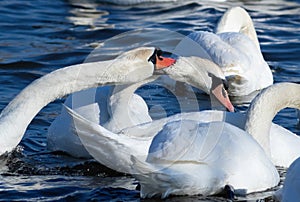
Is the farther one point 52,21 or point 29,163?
point 52,21

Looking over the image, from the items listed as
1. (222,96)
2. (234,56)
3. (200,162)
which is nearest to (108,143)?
(200,162)

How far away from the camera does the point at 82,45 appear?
527 inches

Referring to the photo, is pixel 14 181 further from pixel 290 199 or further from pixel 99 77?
pixel 290 199

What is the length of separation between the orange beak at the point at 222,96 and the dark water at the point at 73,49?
79cm

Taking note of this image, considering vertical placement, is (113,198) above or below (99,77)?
below

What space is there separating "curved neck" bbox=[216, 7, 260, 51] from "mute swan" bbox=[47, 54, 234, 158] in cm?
369


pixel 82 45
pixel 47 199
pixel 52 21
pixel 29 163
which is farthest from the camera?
pixel 52 21

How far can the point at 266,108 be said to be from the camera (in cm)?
744

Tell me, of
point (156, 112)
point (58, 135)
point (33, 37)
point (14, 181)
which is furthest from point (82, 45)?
point (14, 181)

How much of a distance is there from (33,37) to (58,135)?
5.74 meters

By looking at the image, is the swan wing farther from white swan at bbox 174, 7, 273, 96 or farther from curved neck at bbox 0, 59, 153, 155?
white swan at bbox 174, 7, 273, 96

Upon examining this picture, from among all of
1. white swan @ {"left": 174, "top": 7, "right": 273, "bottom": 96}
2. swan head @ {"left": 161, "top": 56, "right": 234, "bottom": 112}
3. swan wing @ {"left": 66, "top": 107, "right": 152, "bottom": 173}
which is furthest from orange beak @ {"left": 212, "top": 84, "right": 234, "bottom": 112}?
swan wing @ {"left": 66, "top": 107, "right": 152, "bottom": 173}

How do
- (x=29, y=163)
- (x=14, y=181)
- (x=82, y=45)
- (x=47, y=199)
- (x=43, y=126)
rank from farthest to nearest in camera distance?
(x=82, y=45) → (x=43, y=126) → (x=29, y=163) → (x=14, y=181) → (x=47, y=199)

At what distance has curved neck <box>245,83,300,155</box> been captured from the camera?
24.2 feet
